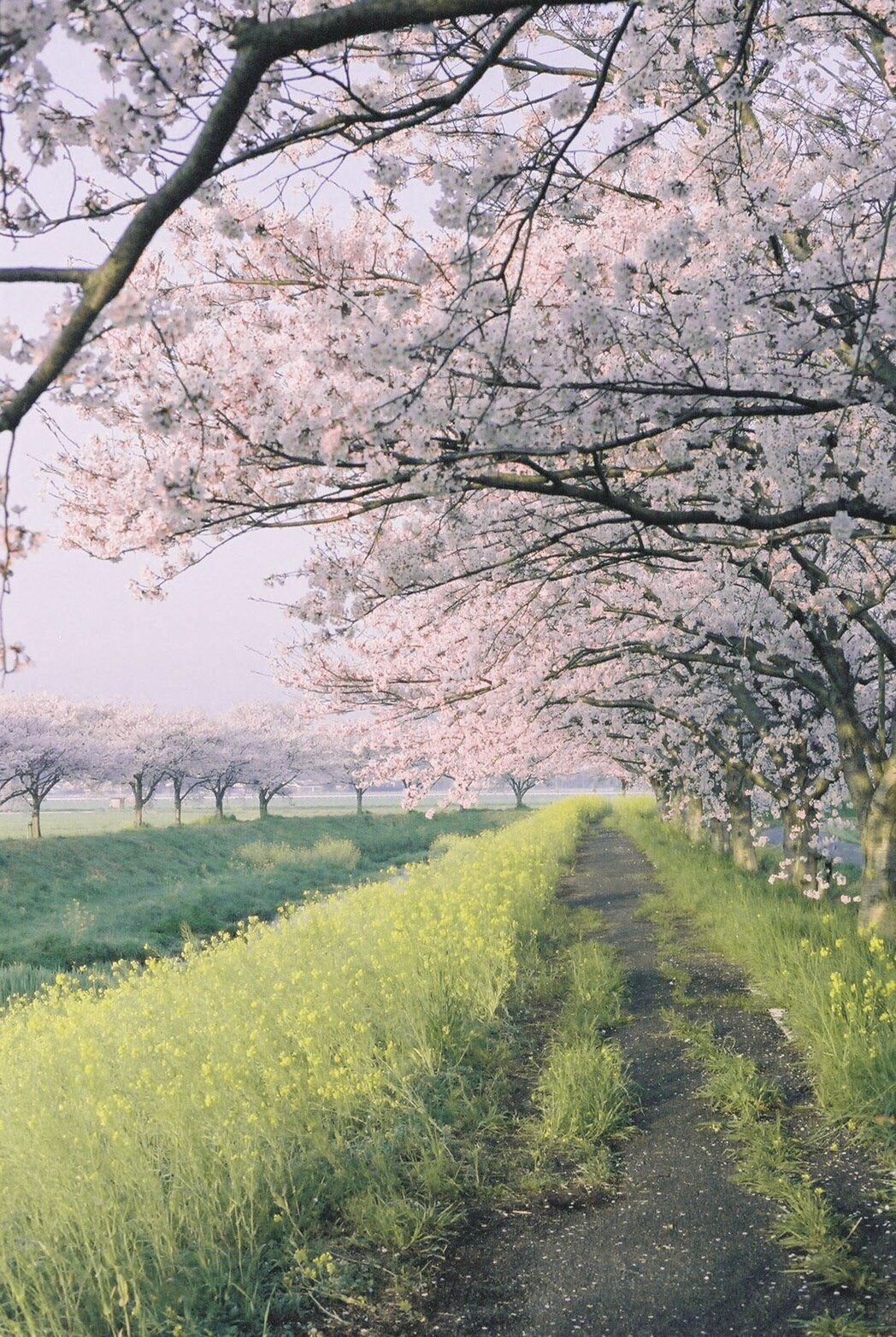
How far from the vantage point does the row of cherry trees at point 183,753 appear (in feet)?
48.5

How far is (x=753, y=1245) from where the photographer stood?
408 cm

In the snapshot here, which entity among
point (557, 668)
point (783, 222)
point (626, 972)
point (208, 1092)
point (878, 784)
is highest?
point (783, 222)

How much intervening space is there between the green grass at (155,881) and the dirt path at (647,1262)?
34.9 ft

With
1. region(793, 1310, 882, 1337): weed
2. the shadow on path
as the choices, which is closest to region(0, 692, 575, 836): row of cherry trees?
the shadow on path

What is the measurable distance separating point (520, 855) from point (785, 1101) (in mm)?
11326

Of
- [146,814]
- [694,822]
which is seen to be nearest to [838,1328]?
[694,822]

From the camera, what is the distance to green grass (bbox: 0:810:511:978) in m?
19.4

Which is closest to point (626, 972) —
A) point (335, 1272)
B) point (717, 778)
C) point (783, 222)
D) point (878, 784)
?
point (878, 784)

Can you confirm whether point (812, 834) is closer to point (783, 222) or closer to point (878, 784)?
point (878, 784)

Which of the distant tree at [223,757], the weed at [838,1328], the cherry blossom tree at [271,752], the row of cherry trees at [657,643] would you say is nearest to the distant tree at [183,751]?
the distant tree at [223,757]

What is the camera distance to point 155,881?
30312 millimetres

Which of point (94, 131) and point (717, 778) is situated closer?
point (94, 131)

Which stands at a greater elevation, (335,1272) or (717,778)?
(717,778)

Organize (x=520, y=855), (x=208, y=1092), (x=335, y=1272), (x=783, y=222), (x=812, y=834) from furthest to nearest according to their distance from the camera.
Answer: (x=520, y=855) < (x=812, y=834) < (x=783, y=222) < (x=208, y=1092) < (x=335, y=1272)
